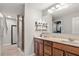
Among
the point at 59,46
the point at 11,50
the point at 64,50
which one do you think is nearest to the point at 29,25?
the point at 11,50

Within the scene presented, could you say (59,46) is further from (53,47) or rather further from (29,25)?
(29,25)

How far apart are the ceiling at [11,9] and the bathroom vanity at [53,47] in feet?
2.14

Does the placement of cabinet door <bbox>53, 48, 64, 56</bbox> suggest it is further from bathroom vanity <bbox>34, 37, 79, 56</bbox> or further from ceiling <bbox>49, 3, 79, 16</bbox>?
ceiling <bbox>49, 3, 79, 16</bbox>

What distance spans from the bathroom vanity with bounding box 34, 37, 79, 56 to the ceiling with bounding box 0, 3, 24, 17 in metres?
0.65

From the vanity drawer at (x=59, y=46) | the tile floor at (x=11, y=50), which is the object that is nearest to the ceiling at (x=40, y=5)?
the vanity drawer at (x=59, y=46)

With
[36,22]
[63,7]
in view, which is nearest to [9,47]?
[36,22]

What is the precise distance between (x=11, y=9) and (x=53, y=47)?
44.8 inches

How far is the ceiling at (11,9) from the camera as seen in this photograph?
6.96ft

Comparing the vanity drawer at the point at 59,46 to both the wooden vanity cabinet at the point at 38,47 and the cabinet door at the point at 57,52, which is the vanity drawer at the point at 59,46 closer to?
the cabinet door at the point at 57,52

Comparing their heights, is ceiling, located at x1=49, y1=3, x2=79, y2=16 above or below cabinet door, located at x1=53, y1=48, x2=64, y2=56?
above

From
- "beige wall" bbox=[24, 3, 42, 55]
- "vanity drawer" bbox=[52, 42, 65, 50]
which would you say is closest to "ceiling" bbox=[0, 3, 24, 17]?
"beige wall" bbox=[24, 3, 42, 55]

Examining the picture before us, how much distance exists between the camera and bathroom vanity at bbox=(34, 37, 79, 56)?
1.99 metres

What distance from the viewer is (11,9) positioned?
6.98 feet

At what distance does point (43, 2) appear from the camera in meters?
2.15
